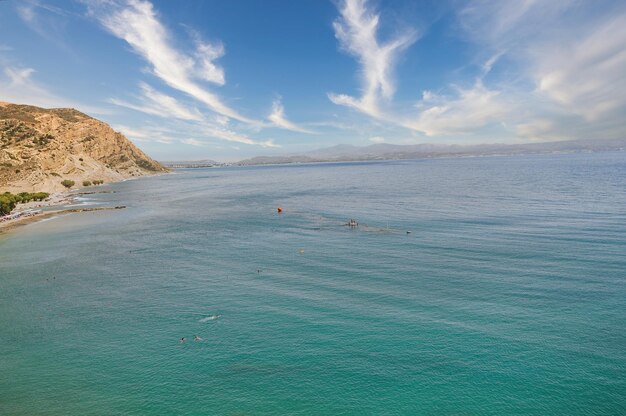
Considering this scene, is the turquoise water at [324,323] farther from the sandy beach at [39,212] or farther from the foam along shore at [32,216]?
the sandy beach at [39,212]

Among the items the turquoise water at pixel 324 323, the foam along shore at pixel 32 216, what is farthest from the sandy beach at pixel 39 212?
the turquoise water at pixel 324 323

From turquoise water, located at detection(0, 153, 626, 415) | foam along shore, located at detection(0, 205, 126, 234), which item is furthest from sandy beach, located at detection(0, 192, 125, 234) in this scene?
turquoise water, located at detection(0, 153, 626, 415)

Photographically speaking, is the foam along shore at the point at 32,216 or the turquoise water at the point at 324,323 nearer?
the turquoise water at the point at 324,323

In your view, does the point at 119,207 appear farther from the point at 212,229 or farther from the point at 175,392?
the point at 175,392

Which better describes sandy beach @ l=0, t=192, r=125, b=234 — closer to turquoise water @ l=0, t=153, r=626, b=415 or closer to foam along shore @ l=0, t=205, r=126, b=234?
foam along shore @ l=0, t=205, r=126, b=234

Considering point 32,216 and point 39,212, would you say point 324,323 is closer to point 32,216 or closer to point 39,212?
point 32,216

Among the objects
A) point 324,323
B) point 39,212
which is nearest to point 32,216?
point 39,212
